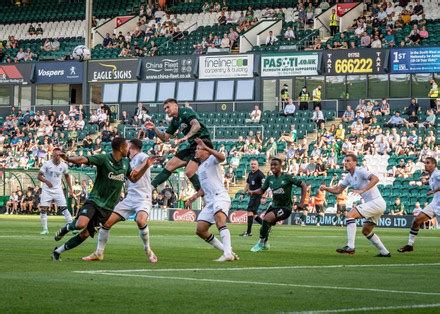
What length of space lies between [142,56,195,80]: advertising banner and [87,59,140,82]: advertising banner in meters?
0.77

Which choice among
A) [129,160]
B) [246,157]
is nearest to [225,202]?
[129,160]

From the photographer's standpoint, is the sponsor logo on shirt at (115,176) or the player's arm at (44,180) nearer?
the sponsor logo on shirt at (115,176)

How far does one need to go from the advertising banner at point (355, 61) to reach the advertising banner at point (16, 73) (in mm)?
22586

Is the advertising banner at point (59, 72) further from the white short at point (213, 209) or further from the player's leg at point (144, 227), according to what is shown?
the player's leg at point (144, 227)

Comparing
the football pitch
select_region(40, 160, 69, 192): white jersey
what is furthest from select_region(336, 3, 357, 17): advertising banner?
the football pitch

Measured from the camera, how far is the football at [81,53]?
69062mm

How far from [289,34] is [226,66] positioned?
169 inches

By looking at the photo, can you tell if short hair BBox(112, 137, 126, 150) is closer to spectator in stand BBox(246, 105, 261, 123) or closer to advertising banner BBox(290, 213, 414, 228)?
advertising banner BBox(290, 213, 414, 228)

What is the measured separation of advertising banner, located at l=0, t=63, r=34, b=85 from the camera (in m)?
75.1

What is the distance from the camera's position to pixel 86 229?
19016 millimetres

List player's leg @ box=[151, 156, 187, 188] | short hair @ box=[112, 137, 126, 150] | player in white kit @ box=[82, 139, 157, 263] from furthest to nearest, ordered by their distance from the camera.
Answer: player's leg @ box=[151, 156, 187, 188] < player in white kit @ box=[82, 139, 157, 263] < short hair @ box=[112, 137, 126, 150]

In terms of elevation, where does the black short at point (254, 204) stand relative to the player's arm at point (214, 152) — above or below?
below

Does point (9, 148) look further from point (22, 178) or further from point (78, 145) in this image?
point (22, 178)

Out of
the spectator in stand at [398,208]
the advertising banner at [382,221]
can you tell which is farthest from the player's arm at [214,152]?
the spectator in stand at [398,208]
